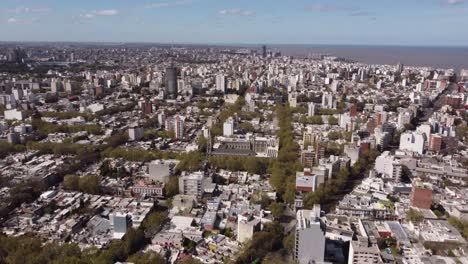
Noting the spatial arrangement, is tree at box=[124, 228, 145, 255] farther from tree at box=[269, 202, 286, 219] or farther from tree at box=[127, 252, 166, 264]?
tree at box=[269, 202, 286, 219]

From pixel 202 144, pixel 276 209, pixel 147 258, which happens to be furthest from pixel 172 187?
pixel 202 144

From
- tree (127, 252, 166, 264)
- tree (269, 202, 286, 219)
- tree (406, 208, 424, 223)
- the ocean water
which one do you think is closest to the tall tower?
tree (269, 202, 286, 219)

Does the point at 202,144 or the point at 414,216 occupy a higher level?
the point at 202,144

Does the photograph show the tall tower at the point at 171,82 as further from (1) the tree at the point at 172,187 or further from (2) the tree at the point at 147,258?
(2) the tree at the point at 147,258

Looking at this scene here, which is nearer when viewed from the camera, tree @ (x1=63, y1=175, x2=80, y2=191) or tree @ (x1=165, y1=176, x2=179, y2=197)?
tree @ (x1=165, y1=176, x2=179, y2=197)

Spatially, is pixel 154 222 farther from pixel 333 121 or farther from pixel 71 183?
pixel 333 121

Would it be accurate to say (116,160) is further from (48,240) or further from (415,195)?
(415,195)

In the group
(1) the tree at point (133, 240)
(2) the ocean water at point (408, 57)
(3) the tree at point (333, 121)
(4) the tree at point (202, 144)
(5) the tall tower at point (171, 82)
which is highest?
(2) the ocean water at point (408, 57)

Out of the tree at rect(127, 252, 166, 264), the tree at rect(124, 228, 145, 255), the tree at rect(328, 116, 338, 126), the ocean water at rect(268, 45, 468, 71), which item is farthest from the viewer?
the ocean water at rect(268, 45, 468, 71)

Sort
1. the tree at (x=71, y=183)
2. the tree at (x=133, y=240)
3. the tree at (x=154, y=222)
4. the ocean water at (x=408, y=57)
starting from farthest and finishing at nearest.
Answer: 1. the ocean water at (x=408, y=57)
2. the tree at (x=71, y=183)
3. the tree at (x=154, y=222)
4. the tree at (x=133, y=240)

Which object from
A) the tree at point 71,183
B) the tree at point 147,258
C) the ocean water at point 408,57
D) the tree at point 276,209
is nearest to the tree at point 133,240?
the tree at point 147,258

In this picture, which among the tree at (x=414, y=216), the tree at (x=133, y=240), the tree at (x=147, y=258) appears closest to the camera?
the tree at (x=147, y=258)

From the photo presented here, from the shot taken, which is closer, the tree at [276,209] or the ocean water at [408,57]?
the tree at [276,209]

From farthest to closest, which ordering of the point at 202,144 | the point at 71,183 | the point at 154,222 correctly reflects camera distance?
the point at 202,144 → the point at 71,183 → the point at 154,222
